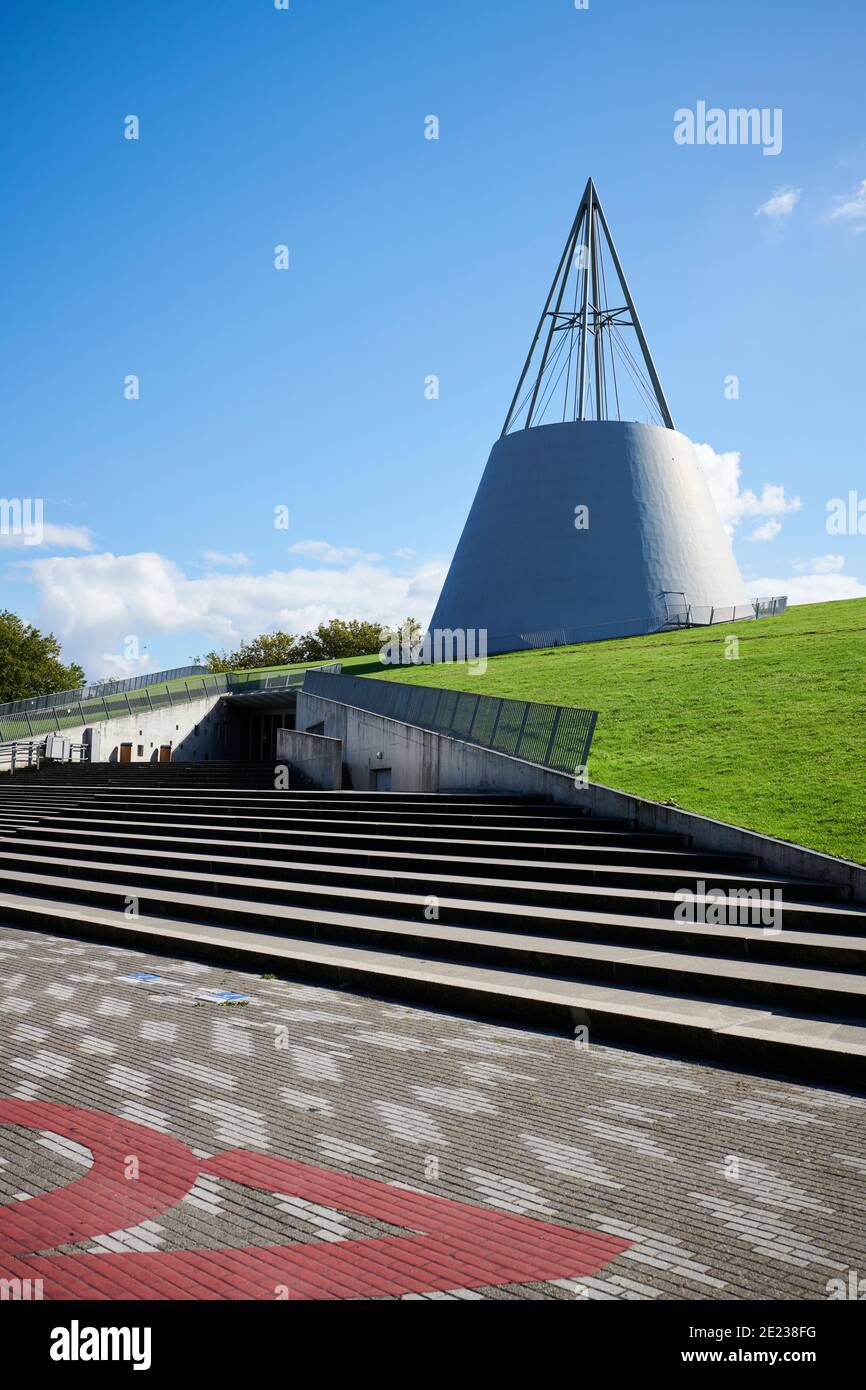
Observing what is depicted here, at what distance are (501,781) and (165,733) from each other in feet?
77.2

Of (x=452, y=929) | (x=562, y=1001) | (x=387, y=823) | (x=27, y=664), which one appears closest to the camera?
(x=562, y=1001)

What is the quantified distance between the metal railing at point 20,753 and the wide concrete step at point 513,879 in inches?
703

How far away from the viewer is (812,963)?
7.42m

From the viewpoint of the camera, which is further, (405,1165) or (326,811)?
(326,811)

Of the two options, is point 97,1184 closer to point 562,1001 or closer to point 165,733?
point 562,1001

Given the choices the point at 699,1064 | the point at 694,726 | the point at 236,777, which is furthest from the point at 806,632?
the point at 699,1064

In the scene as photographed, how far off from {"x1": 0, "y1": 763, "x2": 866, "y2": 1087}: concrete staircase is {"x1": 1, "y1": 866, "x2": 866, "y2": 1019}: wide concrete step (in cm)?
2

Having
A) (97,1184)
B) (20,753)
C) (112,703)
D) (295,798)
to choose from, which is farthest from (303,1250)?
(112,703)

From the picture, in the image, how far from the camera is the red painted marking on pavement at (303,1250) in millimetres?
3277

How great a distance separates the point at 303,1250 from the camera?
3.52 m

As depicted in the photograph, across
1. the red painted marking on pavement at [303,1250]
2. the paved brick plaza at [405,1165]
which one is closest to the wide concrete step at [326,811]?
the paved brick plaza at [405,1165]

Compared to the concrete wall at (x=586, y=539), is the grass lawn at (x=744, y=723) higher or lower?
lower

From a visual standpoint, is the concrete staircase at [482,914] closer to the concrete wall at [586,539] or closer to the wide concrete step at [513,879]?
the wide concrete step at [513,879]
